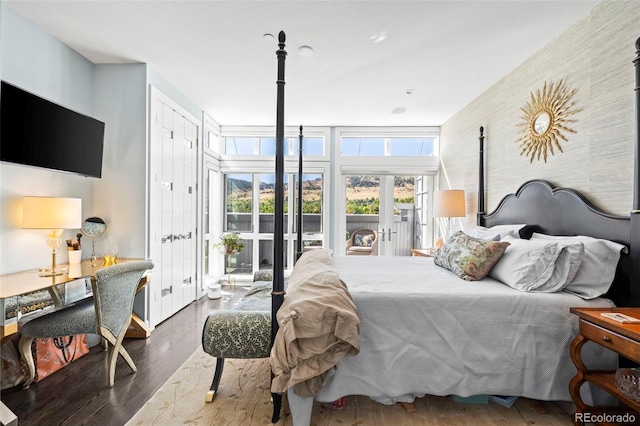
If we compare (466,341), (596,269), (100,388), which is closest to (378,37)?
(596,269)

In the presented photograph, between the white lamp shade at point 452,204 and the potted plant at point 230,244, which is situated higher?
the white lamp shade at point 452,204

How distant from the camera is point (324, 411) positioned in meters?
1.91

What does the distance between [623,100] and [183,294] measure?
444 cm

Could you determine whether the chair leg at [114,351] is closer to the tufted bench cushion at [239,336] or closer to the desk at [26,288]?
the desk at [26,288]

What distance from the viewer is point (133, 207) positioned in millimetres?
3059

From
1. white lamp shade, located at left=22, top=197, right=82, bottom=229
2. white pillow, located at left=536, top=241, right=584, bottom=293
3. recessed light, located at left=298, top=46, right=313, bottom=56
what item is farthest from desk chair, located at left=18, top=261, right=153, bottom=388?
white pillow, located at left=536, top=241, right=584, bottom=293

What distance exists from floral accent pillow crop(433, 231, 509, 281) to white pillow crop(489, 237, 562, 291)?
0.09 m

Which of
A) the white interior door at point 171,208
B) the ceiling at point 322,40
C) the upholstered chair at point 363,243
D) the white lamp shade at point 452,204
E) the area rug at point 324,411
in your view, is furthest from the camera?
the upholstered chair at point 363,243

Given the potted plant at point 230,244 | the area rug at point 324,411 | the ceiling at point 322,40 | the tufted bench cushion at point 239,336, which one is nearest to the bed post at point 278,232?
the tufted bench cushion at point 239,336

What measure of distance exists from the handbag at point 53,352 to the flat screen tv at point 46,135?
4.33ft

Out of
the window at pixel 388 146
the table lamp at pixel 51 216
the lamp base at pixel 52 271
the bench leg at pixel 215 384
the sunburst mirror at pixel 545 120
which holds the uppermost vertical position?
the window at pixel 388 146

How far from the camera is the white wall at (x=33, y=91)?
7.29 ft

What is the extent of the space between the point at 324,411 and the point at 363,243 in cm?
340

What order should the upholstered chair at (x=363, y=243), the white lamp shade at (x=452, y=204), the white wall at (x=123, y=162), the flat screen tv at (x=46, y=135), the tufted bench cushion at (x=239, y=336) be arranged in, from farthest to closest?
the upholstered chair at (x=363, y=243) < the white lamp shade at (x=452, y=204) < the white wall at (x=123, y=162) < the flat screen tv at (x=46, y=135) < the tufted bench cushion at (x=239, y=336)
